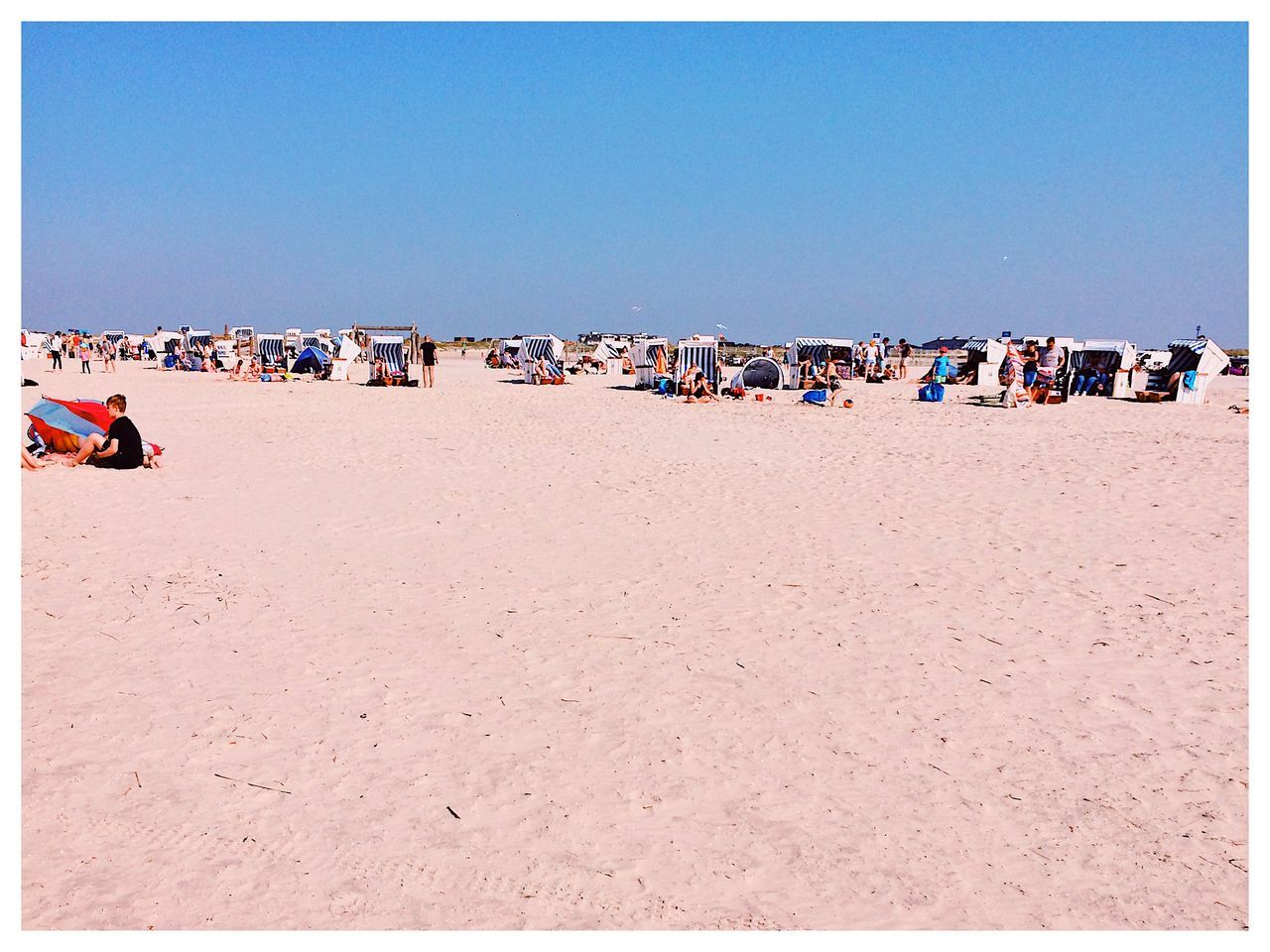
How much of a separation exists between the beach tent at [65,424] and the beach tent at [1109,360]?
21.9 meters

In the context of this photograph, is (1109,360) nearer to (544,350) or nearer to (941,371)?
(941,371)

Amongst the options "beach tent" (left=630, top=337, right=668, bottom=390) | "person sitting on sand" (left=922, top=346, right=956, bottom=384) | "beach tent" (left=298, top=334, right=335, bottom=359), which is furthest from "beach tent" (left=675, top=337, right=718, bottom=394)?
"beach tent" (left=298, top=334, right=335, bottom=359)

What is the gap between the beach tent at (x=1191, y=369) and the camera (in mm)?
20969

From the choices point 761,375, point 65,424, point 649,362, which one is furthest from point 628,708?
point 761,375

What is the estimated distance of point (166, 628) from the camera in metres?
4.79

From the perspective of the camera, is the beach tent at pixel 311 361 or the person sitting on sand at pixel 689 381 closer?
the person sitting on sand at pixel 689 381

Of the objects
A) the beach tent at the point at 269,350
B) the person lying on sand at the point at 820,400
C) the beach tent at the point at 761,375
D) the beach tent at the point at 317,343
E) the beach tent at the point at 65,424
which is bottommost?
the beach tent at the point at 65,424

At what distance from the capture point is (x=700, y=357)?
21906 mm

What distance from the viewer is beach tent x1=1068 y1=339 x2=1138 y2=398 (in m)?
22.9

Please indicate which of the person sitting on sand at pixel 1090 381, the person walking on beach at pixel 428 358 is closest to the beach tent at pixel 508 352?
the person walking on beach at pixel 428 358

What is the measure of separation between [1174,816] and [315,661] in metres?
3.82

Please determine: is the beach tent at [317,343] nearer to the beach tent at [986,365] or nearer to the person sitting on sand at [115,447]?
the beach tent at [986,365]

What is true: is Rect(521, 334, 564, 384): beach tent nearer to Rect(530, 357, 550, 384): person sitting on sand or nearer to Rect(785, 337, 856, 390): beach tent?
Rect(530, 357, 550, 384): person sitting on sand
